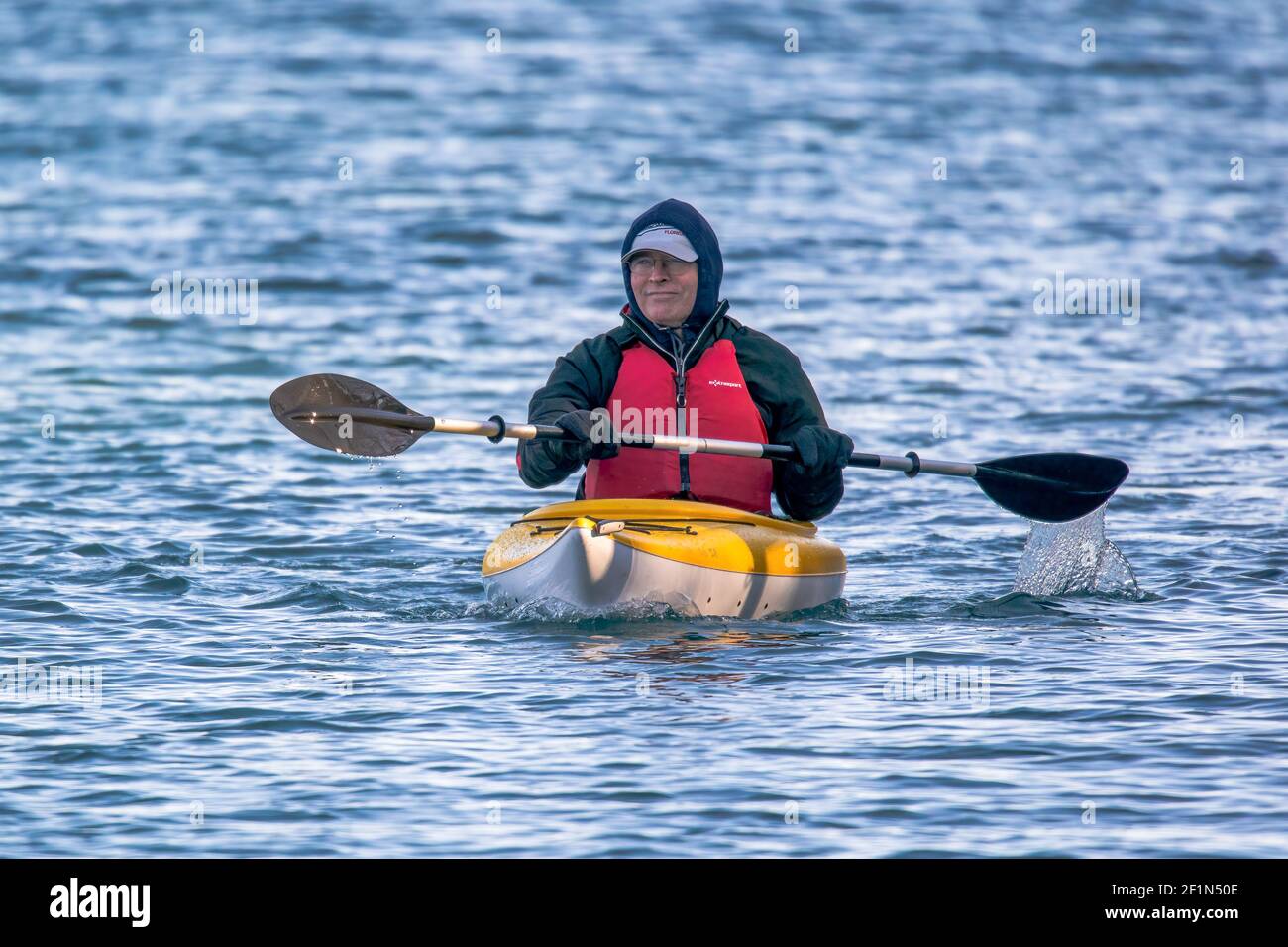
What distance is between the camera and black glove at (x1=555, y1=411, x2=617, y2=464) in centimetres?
726

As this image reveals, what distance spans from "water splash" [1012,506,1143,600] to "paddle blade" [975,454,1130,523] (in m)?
0.11

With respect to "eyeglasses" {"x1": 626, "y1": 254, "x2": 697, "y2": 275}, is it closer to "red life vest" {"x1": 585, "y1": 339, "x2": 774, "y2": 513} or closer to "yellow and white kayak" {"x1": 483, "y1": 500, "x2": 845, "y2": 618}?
"red life vest" {"x1": 585, "y1": 339, "x2": 774, "y2": 513}

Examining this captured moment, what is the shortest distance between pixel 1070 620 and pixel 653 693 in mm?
2339

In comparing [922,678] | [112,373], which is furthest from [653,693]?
[112,373]

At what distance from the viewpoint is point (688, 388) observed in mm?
7840

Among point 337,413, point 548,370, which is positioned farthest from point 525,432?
point 548,370

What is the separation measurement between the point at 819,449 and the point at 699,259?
1.00m

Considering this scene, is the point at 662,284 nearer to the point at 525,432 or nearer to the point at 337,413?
the point at 525,432

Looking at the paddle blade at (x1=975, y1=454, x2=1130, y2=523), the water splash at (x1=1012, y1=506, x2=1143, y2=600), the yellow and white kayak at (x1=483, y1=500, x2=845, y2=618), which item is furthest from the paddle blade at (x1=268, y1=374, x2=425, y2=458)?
the water splash at (x1=1012, y1=506, x2=1143, y2=600)

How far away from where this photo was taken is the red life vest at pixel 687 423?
25.6 ft

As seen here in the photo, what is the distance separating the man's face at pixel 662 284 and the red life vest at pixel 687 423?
173mm

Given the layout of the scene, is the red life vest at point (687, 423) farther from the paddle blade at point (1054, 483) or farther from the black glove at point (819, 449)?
the paddle blade at point (1054, 483)

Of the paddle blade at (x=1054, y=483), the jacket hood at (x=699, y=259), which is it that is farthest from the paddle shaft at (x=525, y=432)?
the paddle blade at (x=1054, y=483)
